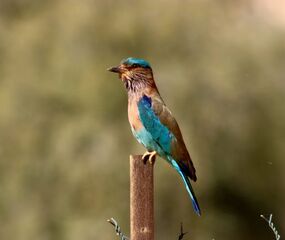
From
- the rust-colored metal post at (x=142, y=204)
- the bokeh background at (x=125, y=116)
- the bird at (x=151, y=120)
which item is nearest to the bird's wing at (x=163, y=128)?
the bird at (x=151, y=120)

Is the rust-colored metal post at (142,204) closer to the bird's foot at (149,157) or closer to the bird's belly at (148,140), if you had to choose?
the bird's foot at (149,157)

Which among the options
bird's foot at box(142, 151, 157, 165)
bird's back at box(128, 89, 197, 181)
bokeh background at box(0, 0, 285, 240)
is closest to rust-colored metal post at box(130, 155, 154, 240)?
bird's foot at box(142, 151, 157, 165)

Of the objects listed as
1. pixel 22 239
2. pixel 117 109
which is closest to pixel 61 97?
pixel 117 109

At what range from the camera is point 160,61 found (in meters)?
13.2

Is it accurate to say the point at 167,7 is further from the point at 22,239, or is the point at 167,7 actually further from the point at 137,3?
the point at 22,239

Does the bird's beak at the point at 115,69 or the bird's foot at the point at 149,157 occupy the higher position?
the bird's beak at the point at 115,69

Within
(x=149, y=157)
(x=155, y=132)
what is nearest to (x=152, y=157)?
(x=149, y=157)

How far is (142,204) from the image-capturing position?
5.29 meters

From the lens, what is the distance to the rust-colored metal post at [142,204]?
526 centimetres

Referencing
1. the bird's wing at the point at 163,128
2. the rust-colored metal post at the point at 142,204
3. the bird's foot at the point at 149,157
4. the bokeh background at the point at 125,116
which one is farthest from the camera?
the bokeh background at the point at 125,116

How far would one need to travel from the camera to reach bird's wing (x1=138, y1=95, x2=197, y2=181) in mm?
6266

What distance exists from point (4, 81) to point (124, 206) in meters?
2.25

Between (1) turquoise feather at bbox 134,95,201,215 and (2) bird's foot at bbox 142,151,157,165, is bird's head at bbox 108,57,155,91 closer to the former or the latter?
(1) turquoise feather at bbox 134,95,201,215

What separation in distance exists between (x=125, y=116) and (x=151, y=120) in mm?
6675
